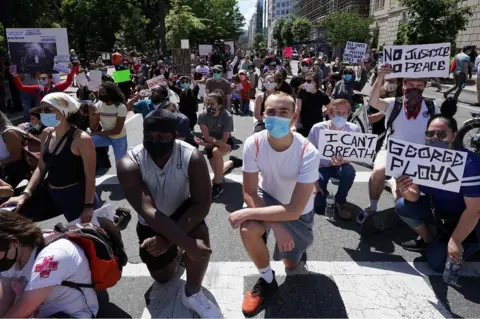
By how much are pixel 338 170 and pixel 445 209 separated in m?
1.46

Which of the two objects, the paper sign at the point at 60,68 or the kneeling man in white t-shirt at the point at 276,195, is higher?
the paper sign at the point at 60,68

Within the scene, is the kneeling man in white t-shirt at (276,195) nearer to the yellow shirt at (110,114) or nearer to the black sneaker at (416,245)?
the black sneaker at (416,245)

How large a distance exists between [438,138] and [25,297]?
11.5 ft

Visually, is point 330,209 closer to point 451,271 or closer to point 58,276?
point 451,271

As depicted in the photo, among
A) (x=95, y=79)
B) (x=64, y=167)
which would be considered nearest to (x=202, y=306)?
(x=64, y=167)

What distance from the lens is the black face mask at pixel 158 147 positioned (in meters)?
2.74

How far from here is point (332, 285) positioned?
129 inches

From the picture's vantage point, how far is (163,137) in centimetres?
273

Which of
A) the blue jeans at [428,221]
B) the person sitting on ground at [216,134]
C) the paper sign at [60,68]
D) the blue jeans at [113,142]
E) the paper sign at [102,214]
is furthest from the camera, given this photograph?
the paper sign at [60,68]

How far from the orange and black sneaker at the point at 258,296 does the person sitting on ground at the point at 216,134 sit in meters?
2.52

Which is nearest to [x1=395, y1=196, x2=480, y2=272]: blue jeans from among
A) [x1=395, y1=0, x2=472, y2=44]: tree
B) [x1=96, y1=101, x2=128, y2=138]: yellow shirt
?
[x1=96, y1=101, x2=128, y2=138]: yellow shirt

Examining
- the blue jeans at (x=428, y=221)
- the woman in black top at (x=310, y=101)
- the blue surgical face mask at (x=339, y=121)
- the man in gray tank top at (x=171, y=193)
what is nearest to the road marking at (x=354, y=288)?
the blue jeans at (x=428, y=221)

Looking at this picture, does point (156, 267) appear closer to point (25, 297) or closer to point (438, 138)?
point (25, 297)

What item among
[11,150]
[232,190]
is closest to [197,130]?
[232,190]
